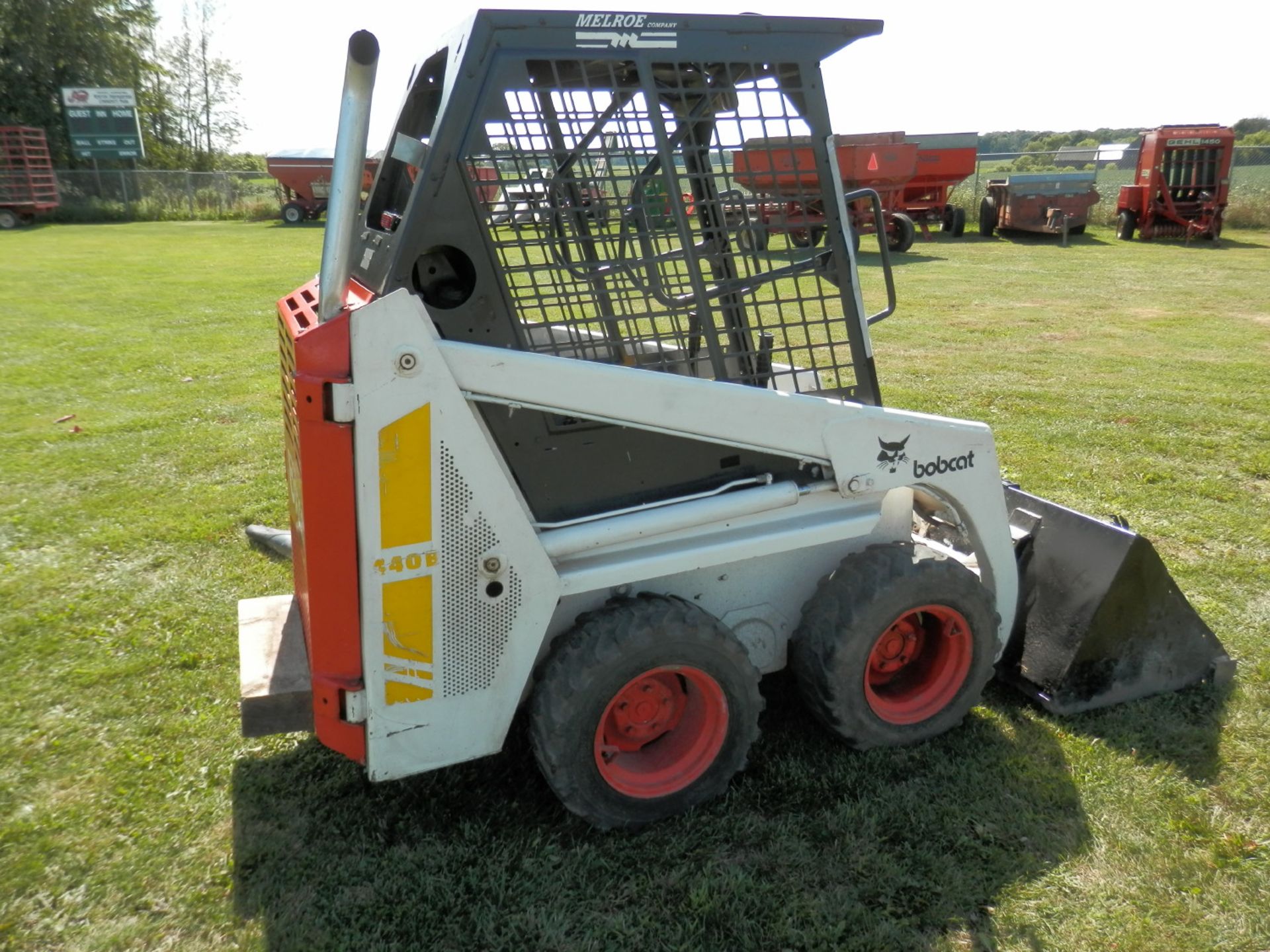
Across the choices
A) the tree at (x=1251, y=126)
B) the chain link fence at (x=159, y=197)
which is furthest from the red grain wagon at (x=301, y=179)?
the tree at (x=1251, y=126)

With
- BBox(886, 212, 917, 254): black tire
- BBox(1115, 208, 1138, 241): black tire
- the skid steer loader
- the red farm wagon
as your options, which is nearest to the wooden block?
the skid steer loader

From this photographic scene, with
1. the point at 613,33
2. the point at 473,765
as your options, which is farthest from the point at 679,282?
the point at 473,765

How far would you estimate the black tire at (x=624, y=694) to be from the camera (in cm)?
287

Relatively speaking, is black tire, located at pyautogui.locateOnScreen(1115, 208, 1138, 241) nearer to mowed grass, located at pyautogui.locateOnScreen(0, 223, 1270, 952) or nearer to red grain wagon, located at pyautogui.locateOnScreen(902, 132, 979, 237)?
red grain wagon, located at pyautogui.locateOnScreen(902, 132, 979, 237)

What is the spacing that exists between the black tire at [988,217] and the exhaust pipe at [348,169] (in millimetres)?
21672

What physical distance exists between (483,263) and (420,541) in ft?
2.44

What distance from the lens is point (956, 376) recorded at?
28.7 feet

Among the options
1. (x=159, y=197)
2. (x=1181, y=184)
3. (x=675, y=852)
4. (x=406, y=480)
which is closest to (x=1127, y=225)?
(x=1181, y=184)

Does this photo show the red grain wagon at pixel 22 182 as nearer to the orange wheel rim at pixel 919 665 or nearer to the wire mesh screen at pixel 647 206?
the wire mesh screen at pixel 647 206

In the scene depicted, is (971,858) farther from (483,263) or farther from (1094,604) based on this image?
(483,263)

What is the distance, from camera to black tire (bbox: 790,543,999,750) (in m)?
3.22

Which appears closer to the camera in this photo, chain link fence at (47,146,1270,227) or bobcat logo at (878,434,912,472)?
bobcat logo at (878,434,912,472)

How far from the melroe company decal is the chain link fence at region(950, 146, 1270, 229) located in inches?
846

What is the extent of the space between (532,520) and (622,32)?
1.30m
